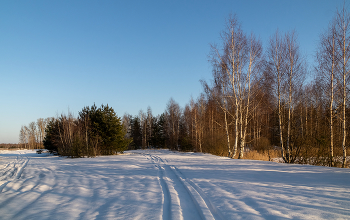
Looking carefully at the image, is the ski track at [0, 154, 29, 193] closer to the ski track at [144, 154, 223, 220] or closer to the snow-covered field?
the snow-covered field

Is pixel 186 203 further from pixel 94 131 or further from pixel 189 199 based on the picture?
pixel 94 131

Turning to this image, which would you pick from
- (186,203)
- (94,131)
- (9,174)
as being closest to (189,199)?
(186,203)

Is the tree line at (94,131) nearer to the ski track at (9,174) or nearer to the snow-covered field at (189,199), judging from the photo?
the ski track at (9,174)

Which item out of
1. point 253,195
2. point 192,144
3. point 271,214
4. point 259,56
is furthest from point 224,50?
point 192,144

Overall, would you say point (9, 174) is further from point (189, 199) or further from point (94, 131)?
point (94, 131)

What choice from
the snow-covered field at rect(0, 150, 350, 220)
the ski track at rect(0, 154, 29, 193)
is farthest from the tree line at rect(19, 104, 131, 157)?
the snow-covered field at rect(0, 150, 350, 220)

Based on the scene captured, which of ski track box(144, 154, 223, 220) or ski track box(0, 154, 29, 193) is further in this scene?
ski track box(0, 154, 29, 193)

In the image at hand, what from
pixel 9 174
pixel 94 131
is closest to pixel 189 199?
pixel 9 174

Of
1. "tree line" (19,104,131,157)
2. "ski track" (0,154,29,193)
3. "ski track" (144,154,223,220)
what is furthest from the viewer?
"tree line" (19,104,131,157)

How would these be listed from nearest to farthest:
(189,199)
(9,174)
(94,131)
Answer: (189,199) → (9,174) → (94,131)

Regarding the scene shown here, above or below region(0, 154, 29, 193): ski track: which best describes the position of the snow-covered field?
above

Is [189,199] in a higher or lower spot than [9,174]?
higher

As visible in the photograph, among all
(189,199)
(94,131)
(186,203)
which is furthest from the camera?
(94,131)

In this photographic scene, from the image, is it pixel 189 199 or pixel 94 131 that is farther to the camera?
pixel 94 131
